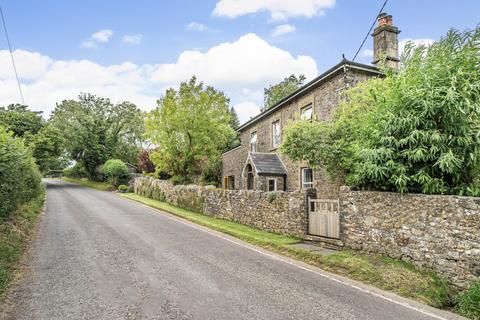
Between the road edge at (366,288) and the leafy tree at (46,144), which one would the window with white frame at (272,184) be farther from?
the leafy tree at (46,144)

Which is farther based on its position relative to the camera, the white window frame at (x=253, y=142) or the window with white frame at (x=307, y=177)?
the white window frame at (x=253, y=142)

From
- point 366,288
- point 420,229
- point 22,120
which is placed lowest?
point 366,288

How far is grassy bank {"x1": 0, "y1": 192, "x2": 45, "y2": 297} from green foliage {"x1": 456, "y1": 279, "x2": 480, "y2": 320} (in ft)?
27.0

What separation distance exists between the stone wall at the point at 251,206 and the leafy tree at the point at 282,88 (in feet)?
79.2

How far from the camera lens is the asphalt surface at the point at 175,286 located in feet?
17.1

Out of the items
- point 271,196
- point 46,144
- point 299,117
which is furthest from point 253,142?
point 46,144

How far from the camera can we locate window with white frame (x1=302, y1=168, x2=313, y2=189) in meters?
18.4

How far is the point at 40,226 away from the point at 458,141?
15.2 metres

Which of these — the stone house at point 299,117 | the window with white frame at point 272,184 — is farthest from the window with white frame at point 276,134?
the window with white frame at point 272,184

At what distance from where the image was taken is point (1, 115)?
37.9m

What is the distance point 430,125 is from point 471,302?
→ 3.94 meters

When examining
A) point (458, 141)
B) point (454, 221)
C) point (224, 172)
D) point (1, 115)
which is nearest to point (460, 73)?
point (458, 141)

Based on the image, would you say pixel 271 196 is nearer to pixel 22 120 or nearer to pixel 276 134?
pixel 276 134

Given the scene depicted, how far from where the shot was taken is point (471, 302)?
5750 millimetres
